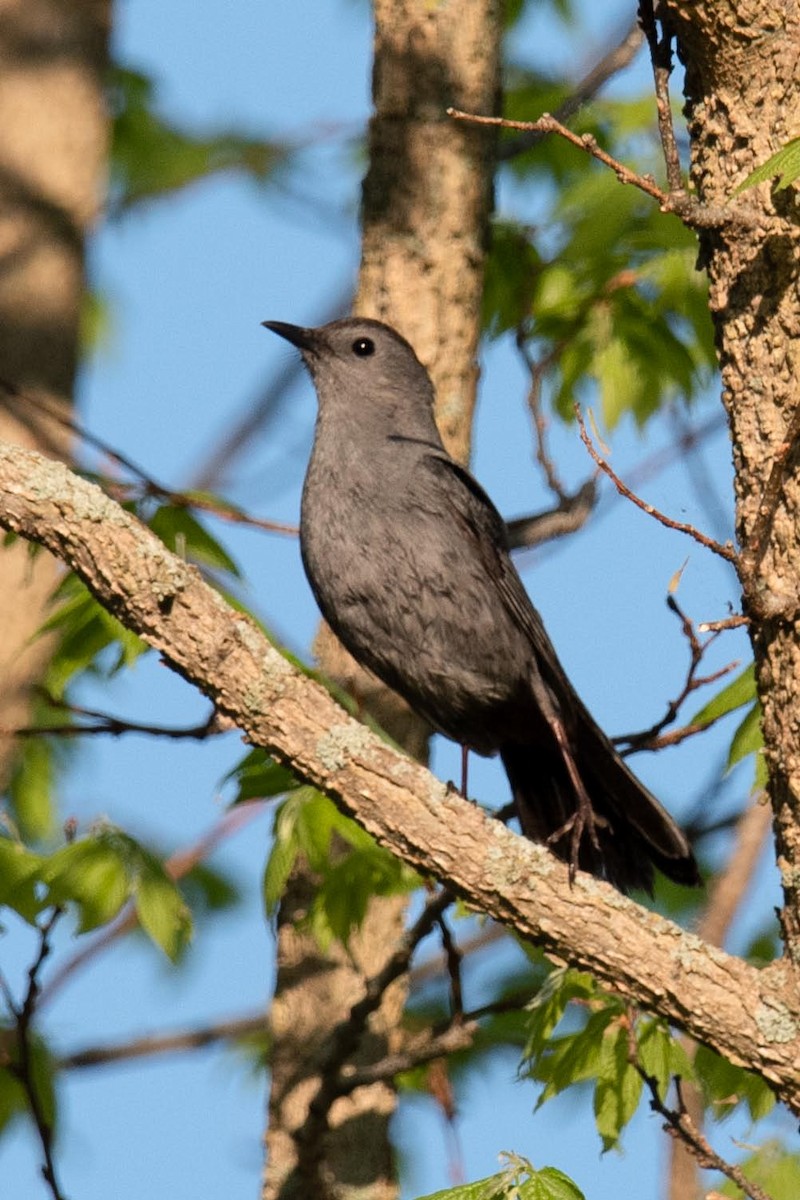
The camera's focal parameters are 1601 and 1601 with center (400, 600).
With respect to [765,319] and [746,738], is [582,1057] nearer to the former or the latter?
[746,738]

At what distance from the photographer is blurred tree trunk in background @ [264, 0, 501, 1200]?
4953 mm

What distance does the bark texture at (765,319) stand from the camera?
329 cm

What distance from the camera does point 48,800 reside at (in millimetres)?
7484

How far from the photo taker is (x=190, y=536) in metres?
4.31

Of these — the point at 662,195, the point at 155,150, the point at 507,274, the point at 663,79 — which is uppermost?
the point at 155,150

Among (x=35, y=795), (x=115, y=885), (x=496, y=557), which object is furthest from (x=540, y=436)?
(x=35, y=795)

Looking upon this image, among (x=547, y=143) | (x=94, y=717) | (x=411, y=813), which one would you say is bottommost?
(x=411, y=813)

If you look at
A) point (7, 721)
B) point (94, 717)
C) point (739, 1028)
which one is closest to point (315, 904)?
point (94, 717)

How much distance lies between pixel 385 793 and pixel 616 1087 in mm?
1111

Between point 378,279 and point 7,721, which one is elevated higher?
point 378,279

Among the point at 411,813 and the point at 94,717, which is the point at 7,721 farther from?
the point at 411,813

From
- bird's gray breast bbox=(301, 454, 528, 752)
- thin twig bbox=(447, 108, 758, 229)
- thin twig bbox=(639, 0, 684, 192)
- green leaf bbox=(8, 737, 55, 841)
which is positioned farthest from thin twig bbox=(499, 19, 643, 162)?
green leaf bbox=(8, 737, 55, 841)

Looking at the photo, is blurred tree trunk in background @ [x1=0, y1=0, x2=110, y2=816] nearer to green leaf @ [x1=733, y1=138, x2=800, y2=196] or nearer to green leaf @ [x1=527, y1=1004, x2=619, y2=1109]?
green leaf @ [x1=527, y1=1004, x2=619, y2=1109]

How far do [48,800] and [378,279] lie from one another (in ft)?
10.9
